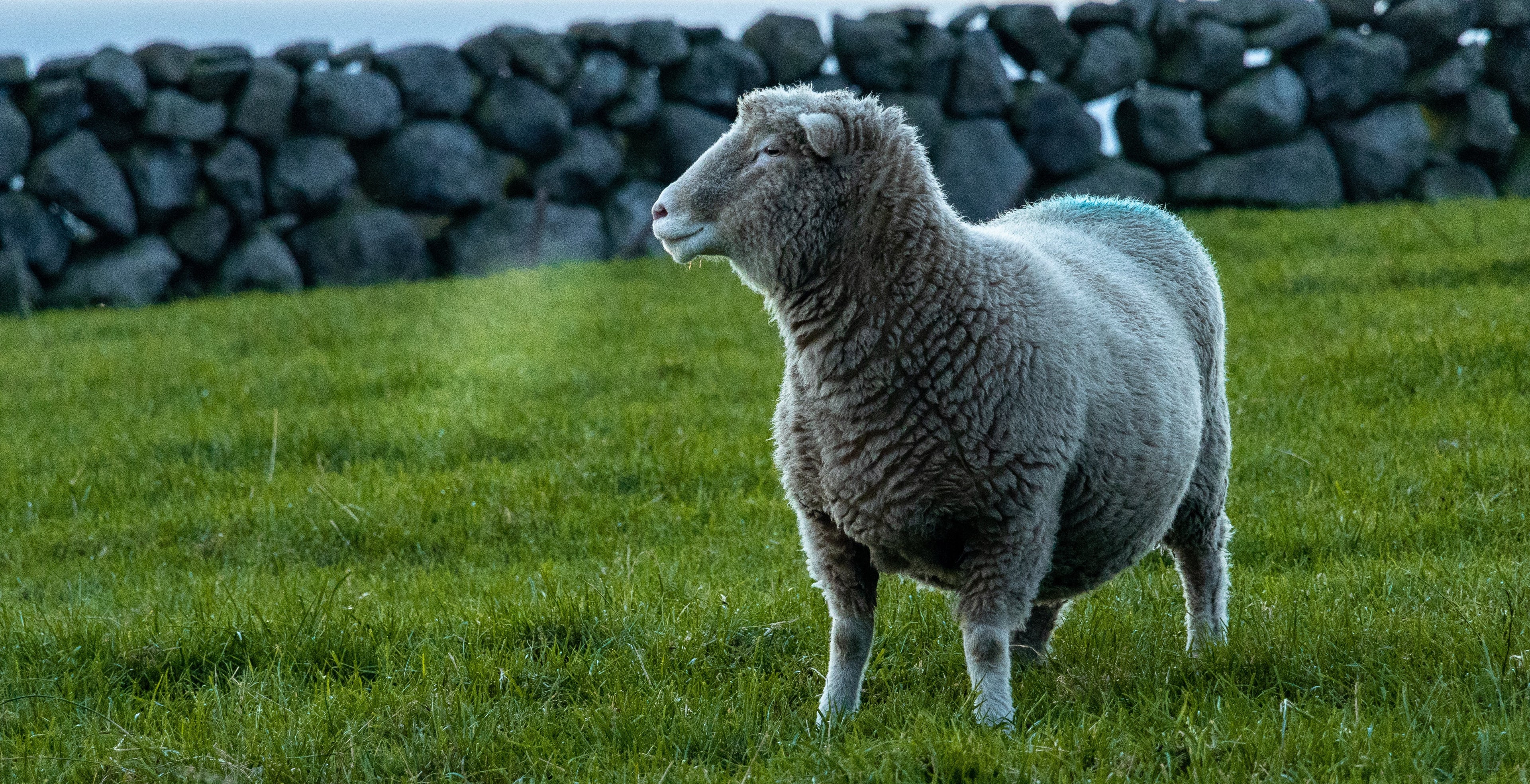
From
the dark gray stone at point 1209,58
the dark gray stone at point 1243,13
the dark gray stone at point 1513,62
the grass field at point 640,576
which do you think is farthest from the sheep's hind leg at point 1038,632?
the dark gray stone at point 1513,62

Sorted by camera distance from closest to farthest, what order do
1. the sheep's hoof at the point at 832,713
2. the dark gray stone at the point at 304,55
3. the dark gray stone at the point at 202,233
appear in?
the sheep's hoof at the point at 832,713, the dark gray stone at the point at 202,233, the dark gray stone at the point at 304,55

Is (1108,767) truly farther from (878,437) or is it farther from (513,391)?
(513,391)

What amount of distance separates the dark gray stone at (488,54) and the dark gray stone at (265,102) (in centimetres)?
142

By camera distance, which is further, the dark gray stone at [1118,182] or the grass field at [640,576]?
the dark gray stone at [1118,182]

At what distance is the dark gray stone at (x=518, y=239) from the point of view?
11.2m

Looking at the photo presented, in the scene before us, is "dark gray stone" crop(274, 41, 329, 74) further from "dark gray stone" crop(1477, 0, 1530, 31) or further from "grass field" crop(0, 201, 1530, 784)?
"dark gray stone" crop(1477, 0, 1530, 31)

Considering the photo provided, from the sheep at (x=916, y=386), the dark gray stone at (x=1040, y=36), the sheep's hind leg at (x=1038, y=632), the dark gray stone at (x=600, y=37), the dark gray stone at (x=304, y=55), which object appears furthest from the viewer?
the dark gray stone at (x=1040, y=36)

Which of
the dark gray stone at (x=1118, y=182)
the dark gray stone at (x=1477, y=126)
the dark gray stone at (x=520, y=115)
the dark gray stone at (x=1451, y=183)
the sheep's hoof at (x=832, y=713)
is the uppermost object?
the dark gray stone at (x=520, y=115)

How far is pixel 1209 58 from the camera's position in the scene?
38.7 feet

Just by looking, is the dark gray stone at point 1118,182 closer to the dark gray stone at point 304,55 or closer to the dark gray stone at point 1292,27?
the dark gray stone at point 1292,27

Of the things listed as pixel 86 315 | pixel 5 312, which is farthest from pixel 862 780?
pixel 5 312

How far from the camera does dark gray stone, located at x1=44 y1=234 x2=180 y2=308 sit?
33.6ft

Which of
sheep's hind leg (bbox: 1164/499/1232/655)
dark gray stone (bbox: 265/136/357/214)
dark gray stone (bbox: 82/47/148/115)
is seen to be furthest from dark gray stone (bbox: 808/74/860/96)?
sheep's hind leg (bbox: 1164/499/1232/655)

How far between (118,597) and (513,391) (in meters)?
2.60
